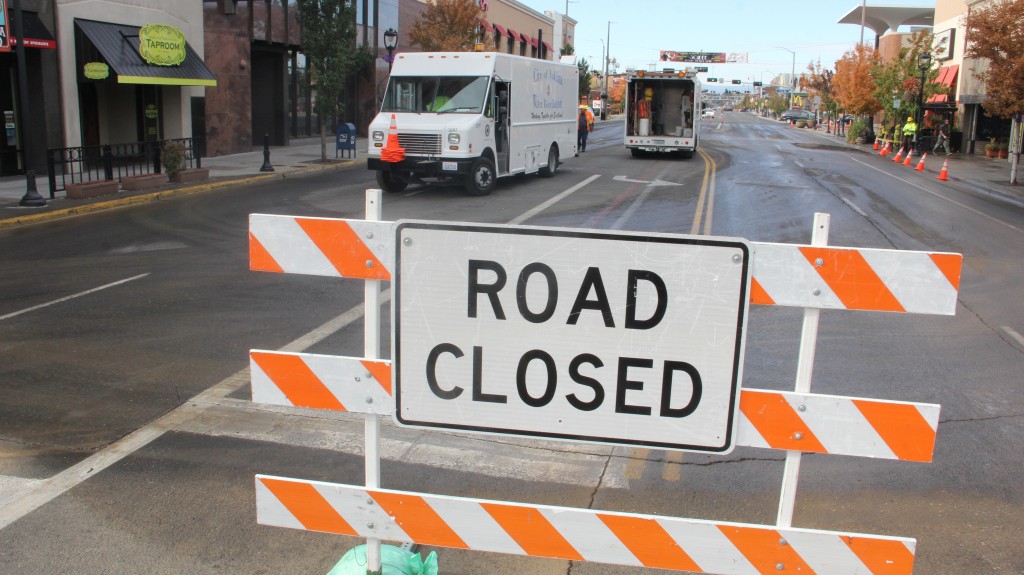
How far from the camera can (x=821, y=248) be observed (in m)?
2.73

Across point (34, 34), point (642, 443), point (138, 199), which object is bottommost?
point (138, 199)

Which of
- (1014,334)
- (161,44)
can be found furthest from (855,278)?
(161,44)

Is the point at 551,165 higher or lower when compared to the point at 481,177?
higher

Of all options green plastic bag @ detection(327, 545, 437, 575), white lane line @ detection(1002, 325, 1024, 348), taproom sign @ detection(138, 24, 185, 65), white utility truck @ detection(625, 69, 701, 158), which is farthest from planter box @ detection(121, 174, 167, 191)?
white utility truck @ detection(625, 69, 701, 158)

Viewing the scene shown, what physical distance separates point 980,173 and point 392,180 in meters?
20.9

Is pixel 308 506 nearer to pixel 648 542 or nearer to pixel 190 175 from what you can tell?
pixel 648 542

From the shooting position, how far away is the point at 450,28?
38.3 m

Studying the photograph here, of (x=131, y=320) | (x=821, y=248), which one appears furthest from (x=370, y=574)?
(x=131, y=320)

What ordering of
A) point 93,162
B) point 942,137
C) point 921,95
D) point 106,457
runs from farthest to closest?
point 921,95 < point 942,137 < point 93,162 < point 106,457

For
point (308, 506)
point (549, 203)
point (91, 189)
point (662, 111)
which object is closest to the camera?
point (308, 506)

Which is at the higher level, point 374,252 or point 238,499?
point 374,252

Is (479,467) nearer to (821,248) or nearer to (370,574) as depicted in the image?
(370,574)

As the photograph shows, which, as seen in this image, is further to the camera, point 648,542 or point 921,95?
point 921,95

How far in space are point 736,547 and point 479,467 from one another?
2560mm
